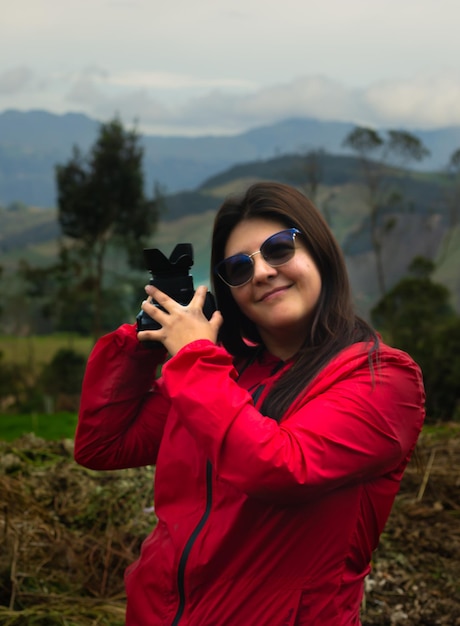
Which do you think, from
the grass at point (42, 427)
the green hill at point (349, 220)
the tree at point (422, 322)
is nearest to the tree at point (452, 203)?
the green hill at point (349, 220)

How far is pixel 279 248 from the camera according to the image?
77.1 inches

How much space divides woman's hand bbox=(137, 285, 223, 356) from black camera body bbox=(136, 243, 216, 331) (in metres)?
0.03

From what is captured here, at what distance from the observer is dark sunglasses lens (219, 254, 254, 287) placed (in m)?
1.99

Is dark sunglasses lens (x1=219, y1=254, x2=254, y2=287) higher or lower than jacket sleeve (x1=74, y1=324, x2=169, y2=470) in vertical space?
higher

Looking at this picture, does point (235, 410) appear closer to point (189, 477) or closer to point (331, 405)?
point (331, 405)

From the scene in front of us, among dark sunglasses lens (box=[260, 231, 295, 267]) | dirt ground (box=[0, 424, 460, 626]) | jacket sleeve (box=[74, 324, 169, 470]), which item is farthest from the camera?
dirt ground (box=[0, 424, 460, 626])

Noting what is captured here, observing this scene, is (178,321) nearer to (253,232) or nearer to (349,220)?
(253,232)

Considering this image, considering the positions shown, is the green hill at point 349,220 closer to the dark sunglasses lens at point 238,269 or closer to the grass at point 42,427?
the grass at point 42,427

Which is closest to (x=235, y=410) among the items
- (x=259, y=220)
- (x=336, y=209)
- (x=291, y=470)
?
(x=291, y=470)

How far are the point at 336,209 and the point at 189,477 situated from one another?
178 feet

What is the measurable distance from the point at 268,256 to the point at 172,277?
0.25 meters

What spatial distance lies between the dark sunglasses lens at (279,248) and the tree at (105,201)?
26.6m

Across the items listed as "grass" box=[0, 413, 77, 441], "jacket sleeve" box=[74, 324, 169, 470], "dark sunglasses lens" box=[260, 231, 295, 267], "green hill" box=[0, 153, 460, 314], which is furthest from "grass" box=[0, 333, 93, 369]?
"dark sunglasses lens" box=[260, 231, 295, 267]

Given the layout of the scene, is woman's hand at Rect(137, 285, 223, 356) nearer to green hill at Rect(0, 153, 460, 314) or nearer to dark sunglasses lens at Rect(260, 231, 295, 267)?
dark sunglasses lens at Rect(260, 231, 295, 267)
